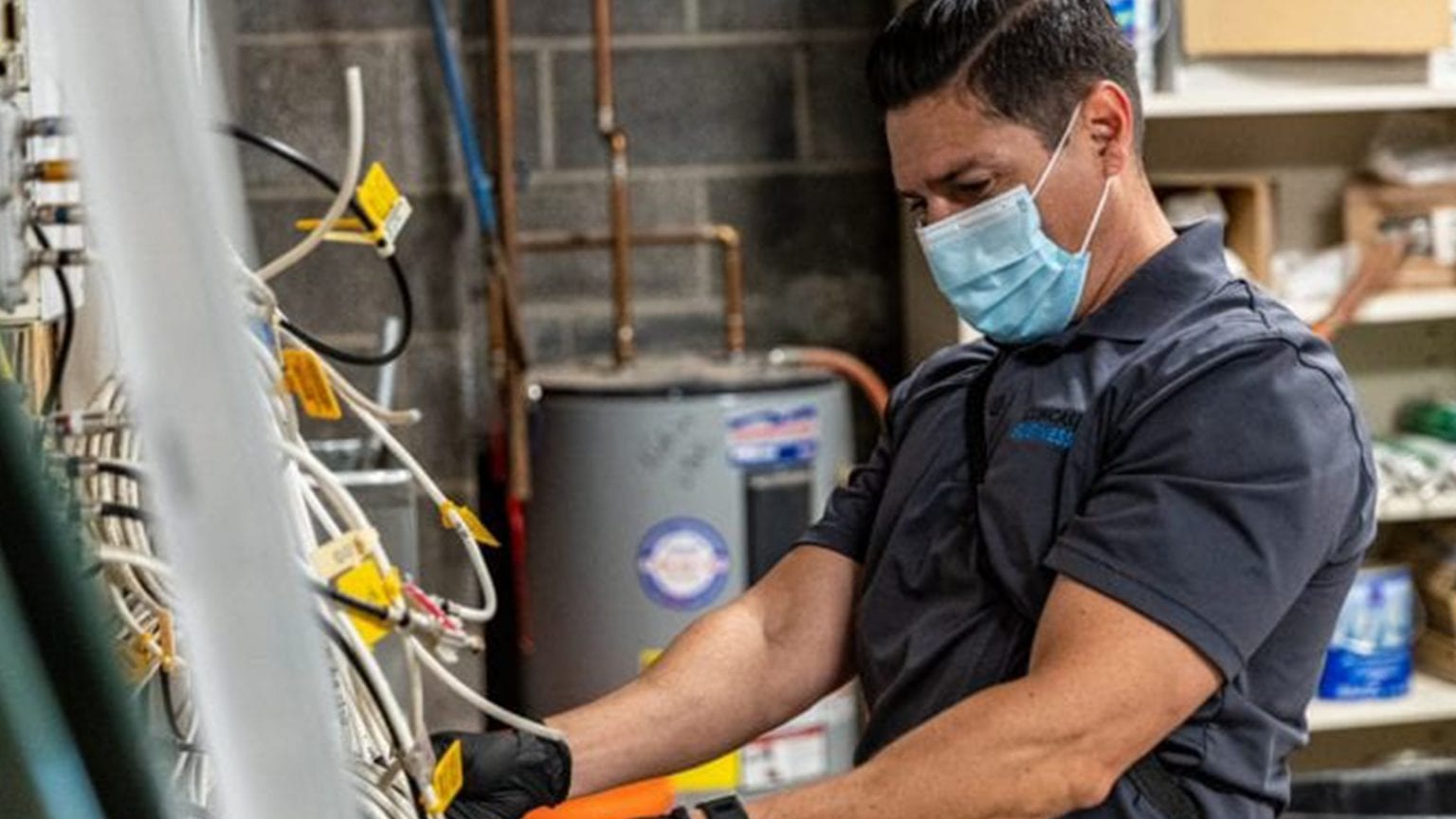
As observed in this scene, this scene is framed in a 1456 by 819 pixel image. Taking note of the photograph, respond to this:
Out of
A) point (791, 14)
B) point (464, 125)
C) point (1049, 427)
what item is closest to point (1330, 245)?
point (791, 14)

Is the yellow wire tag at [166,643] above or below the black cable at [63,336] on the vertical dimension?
below

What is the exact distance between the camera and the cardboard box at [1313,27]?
3008 millimetres

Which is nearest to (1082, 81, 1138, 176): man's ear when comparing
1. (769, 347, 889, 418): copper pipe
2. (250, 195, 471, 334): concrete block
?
(250, 195, 471, 334): concrete block

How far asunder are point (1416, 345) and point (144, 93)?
331cm

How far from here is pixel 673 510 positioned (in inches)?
115

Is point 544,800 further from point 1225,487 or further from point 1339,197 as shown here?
point 1339,197

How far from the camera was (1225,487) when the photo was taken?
145cm

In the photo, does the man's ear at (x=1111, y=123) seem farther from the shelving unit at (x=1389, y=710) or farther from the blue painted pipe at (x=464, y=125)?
the shelving unit at (x=1389, y=710)

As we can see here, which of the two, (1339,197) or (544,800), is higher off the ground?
(1339,197)

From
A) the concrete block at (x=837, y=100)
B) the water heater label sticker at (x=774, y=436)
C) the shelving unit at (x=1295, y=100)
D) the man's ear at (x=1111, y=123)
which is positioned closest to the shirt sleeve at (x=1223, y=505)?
the man's ear at (x=1111, y=123)

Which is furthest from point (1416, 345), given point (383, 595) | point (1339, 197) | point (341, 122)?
point (383, 595)

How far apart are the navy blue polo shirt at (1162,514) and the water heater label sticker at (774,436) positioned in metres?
1.21

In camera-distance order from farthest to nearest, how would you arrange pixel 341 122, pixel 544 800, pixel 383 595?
pixel 341 122, pixel 544 800, pixel 383 595

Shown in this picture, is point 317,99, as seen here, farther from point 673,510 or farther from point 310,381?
point 310,381
